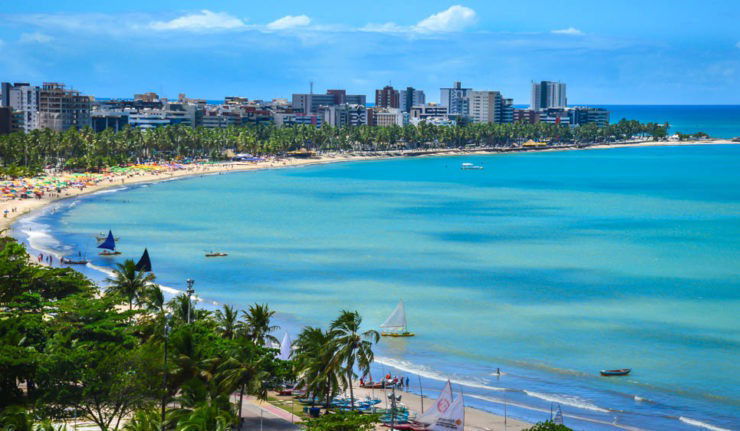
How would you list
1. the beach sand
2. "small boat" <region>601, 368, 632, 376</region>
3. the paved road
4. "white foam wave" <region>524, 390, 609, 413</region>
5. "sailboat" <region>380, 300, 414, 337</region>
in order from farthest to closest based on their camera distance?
"sailboat" <region>380, 300, 414, 337</region> < "small boat" <region>601, 368, 632, 376</region> < "white foam wave" <region>524, 390, 609, 413</region> < the beach sand < the paved road

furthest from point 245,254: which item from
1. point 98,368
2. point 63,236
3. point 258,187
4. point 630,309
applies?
point 258,187

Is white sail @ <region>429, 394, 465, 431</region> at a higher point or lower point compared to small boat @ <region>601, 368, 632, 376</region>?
higher

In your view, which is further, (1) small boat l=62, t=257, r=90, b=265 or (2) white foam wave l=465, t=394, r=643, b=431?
(1) small boat l=62, t=257, r=90, b=265

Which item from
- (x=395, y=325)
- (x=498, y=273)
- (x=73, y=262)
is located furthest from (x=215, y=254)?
(x=395, y=325)

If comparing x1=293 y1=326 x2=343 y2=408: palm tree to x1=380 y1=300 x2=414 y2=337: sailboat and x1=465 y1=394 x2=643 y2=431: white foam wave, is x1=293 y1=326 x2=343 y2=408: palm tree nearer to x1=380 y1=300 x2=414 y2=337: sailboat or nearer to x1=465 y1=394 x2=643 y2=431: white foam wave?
x1=465 y1=394 x2=643 y2=431: white foam wave

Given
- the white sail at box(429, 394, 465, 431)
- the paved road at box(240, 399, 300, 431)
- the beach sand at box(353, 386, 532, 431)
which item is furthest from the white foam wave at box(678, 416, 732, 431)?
the paved road at box(240, 399, 300, 431)

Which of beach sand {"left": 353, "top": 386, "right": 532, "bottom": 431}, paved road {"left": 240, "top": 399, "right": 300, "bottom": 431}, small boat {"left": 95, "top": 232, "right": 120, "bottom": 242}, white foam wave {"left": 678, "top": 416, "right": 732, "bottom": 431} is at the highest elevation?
small boat {"left": 95, "top": 232, "right": 120, "bottom": 242}

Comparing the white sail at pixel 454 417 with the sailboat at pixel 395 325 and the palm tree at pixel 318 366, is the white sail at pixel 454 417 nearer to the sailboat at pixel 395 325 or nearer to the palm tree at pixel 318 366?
the palm tree at pixel 318 366

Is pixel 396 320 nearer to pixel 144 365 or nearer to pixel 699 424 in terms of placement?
pixel 699 424
